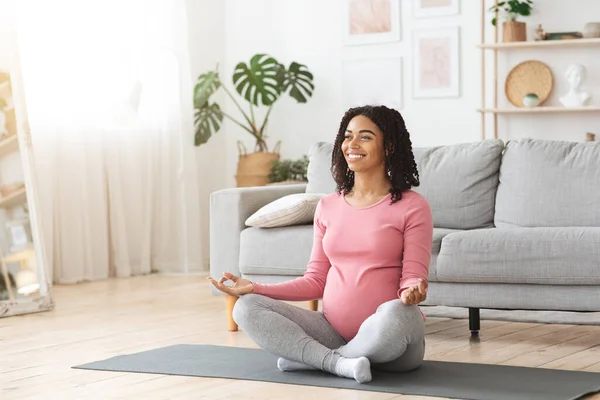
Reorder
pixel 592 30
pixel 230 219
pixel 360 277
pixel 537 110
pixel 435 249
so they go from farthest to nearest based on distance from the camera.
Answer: pixel 537 110 < pixel 592 30 < pixel 230 219 < pixel 435 249 < pixel 360 277

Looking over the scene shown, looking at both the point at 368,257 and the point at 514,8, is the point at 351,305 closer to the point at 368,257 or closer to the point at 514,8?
the point at 368,257

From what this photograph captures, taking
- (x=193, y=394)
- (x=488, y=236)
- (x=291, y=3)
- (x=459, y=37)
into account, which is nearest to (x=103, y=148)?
(x=291, y=3)

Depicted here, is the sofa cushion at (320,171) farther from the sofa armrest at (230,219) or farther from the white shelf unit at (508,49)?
the white shelf unit at (508,49)

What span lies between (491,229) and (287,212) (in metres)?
0.82

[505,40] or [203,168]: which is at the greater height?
[505,40]

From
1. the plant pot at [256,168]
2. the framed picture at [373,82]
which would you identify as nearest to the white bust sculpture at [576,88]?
the framed picture at [373,82]

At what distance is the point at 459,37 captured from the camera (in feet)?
19.9

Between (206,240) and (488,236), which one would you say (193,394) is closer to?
(488,236)

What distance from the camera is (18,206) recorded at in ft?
15.4

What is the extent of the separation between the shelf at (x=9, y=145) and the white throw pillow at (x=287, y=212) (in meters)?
1.27

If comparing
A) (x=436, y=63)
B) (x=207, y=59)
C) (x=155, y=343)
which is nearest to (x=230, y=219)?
(x=155, y=343)

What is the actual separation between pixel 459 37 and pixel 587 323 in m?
2.55

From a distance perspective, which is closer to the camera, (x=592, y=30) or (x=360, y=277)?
(x=360, y=277)

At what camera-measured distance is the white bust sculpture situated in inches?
223
